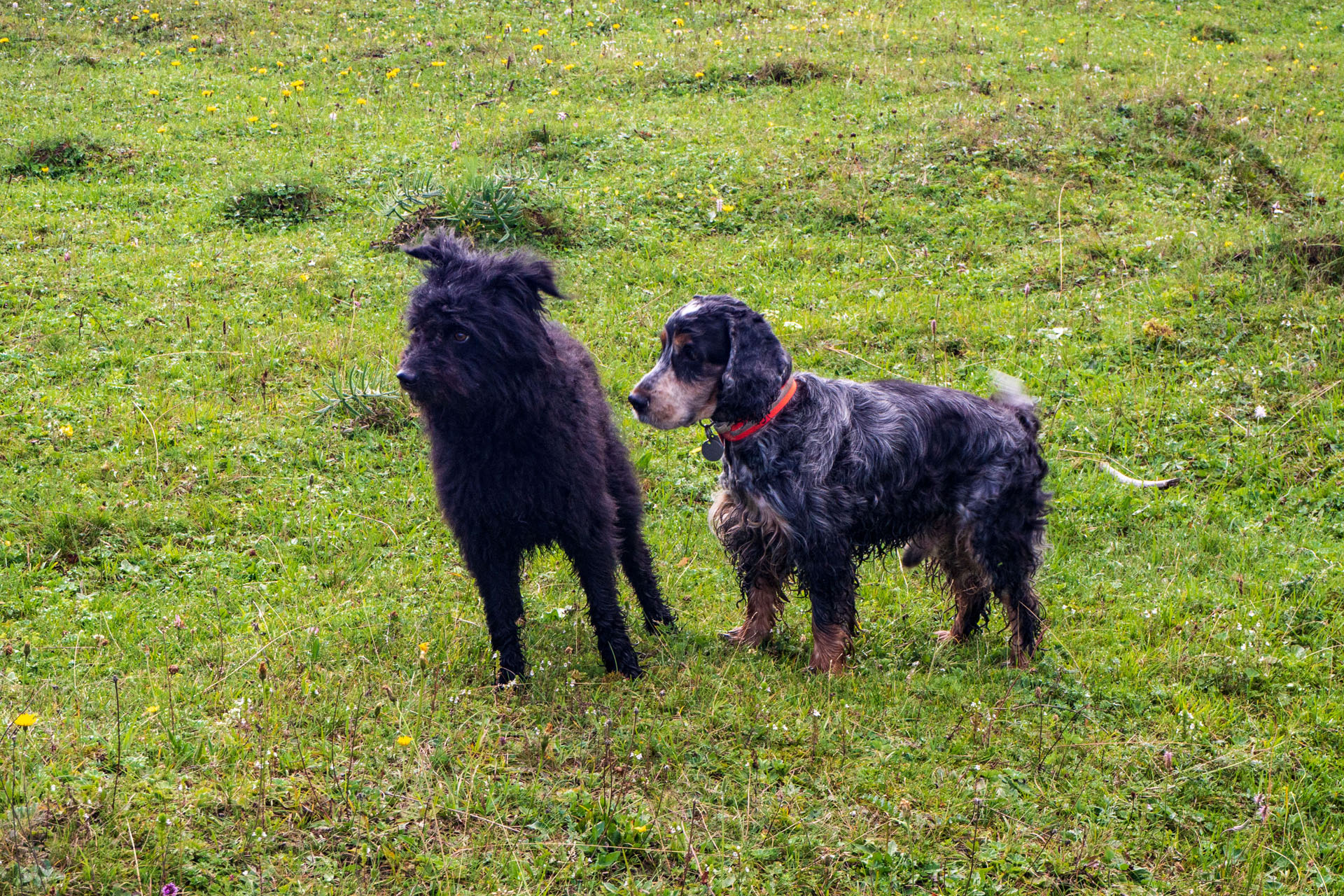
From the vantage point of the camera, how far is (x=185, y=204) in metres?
11.0

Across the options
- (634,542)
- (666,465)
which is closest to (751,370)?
(634,542)

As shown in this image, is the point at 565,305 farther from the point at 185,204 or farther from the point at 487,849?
the point at 487,849

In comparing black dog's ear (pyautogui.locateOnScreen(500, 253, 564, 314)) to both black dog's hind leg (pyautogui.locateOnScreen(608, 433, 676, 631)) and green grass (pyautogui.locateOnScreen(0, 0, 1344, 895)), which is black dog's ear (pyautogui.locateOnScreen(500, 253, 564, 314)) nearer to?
black dog's hind leg (pyautogui.locateOnScreen(608, 433, 676, 631))

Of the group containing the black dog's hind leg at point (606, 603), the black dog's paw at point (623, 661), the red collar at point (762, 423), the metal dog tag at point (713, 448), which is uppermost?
the red collar at point (762, 423)

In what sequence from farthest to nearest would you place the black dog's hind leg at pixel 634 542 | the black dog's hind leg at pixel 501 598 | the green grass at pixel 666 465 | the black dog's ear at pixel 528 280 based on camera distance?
1. the black dog's hind leg at pixel 634 542
2. the black dog's hind leg at pixel 501 598
3. the black dog's ear at pixel 528 280
4. the green grass at pixel 666 465

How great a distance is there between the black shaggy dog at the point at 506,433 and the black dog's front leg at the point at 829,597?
0.92 metres

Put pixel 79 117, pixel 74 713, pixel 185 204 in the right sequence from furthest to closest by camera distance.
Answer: pixel 79 117
pixel 185 204
pixel 74 713

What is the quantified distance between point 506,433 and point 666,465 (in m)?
2.73

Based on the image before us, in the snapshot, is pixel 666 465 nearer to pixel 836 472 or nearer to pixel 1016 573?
pixel 836 472

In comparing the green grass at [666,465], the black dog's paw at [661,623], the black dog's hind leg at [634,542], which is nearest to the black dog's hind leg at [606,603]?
the green grass at [666,465]

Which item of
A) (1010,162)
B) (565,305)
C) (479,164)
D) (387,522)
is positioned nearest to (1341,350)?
(1010,162)

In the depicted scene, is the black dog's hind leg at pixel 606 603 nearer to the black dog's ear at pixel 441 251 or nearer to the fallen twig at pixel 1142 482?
the black dog's ear at pixel 441 251

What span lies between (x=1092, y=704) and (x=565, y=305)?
19.1 feet

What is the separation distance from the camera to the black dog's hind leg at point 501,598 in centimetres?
496
